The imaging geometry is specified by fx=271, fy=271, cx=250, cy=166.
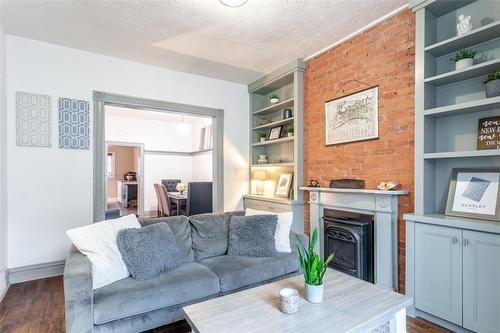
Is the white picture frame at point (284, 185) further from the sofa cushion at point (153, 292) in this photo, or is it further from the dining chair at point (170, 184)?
the dining chair at point (170, 184)

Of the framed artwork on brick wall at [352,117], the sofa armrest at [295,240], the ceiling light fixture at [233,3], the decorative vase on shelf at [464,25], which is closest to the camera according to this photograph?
the decorative vase on shelf at [464,25]

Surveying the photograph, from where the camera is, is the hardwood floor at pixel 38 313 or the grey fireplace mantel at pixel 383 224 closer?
the hardwood floor at pixel 38 313

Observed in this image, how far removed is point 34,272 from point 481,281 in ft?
14.1

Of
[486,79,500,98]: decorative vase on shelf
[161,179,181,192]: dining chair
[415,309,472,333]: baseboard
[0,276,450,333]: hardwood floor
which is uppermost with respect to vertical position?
[486,79,500,98]: decorative vase on shelf

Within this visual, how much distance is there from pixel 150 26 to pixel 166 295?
260cm

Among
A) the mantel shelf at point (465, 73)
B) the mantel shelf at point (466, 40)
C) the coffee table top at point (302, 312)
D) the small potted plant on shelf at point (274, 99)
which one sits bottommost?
the coffee table top at point (302, 312)

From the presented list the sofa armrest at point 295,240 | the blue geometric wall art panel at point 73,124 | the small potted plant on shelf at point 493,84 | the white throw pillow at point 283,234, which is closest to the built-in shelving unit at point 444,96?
the small potted plant on shelf at point 493,84

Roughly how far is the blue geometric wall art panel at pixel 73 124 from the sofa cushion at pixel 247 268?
2.28 metres

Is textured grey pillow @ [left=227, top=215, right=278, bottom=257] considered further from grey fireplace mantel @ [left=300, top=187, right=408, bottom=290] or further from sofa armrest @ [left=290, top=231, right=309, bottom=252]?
grey fireplace mantel @ [left=300, top=187, right=408, bottom=290]

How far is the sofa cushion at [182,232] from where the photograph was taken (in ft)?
8.04

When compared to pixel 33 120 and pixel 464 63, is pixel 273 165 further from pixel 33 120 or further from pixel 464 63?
pixel 33 120

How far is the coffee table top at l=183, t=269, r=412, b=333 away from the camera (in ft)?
4.35

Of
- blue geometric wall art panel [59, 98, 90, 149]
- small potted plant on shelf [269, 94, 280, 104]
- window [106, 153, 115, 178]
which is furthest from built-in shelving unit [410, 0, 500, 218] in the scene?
window [106, 153, 115, 178]

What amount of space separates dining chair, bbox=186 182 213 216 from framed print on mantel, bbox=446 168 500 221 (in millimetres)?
3937
